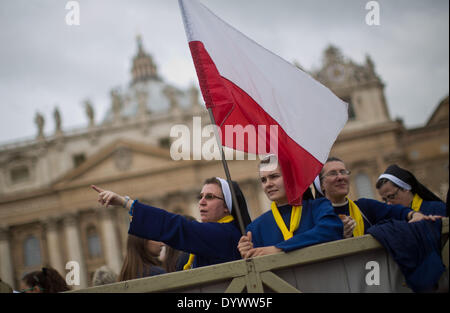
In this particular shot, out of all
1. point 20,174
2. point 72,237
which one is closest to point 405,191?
point 72,237

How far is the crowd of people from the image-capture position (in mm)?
2986

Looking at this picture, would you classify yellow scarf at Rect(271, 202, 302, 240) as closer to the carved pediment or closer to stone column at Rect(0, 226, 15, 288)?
the carved pediment

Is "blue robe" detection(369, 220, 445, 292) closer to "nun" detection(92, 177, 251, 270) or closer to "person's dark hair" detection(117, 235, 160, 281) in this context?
"nun" detection(92, 177, 251, 270)

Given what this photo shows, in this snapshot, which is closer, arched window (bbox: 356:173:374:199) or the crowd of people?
the crowd of people

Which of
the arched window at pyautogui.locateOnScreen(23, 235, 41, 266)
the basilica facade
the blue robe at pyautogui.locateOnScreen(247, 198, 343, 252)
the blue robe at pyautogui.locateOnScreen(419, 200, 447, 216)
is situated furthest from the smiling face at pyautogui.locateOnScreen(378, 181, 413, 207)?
the arched window at pyautogui.locateOnScreen(23, 235, 41, 266)

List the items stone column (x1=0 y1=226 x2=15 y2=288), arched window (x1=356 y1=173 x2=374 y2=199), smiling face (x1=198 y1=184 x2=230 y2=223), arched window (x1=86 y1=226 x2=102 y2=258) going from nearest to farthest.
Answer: smiling face (x1=198 y1=184 x2=230 y2=223) < arched window (x1=356 y1=173 x2=374 y2=199) < stone column (x1=0 y1=226 x2=15 y2=288) < arched window (x1=86 y1=226 x2=102 y2=258)

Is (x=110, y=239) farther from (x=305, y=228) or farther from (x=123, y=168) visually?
(x=305, y=228)

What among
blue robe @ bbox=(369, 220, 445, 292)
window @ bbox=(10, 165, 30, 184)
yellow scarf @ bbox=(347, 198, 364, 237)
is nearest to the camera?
blue robe @ bbox=(369, 220, 445, 292)

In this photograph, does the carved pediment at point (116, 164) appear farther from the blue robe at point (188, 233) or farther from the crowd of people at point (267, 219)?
the blue robe at point (188, 233)

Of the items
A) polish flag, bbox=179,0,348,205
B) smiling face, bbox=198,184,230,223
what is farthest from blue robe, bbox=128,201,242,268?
polish flag, bbox=179,0,348,205

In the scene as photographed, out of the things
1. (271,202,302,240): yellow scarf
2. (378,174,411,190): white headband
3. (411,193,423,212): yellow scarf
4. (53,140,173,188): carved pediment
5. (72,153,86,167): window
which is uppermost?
(72,153,86,167): window

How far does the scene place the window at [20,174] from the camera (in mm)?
32875

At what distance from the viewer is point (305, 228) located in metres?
3.14

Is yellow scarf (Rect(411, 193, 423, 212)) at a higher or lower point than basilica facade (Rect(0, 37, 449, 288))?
lower
